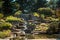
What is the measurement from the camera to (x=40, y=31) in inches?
169

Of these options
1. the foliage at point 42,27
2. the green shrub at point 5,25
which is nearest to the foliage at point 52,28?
the foliage at point 42,27

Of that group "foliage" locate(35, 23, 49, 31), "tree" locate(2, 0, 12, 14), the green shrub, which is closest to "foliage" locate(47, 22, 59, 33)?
"foliage" locate(35, 23, 49, 31)

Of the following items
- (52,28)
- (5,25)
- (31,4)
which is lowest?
(52,28)

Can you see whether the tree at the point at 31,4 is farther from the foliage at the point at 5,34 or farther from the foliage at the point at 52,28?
the foliage at the point at 5,34

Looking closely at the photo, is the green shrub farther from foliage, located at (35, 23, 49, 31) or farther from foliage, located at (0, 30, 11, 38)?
foliage, located at (35, 23, 49, 31)

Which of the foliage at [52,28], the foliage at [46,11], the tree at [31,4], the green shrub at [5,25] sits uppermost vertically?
the tree at [31,4]

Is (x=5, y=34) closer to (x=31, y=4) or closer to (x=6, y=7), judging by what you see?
(x=6, y=7)

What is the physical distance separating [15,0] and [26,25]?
68 cm

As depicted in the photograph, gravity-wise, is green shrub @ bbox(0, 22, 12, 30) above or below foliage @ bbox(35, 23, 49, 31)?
above

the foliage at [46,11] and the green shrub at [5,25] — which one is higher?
the foliage at [46,11]

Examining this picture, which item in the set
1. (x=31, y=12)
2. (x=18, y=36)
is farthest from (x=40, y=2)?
(x=18, y=36)

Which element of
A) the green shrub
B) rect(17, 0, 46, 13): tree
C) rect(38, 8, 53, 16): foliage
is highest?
rect(17, 0, 46, 13): tree

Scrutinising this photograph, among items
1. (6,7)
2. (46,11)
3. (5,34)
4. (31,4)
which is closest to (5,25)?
(5,34)

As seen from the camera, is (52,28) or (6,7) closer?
(52,28)
